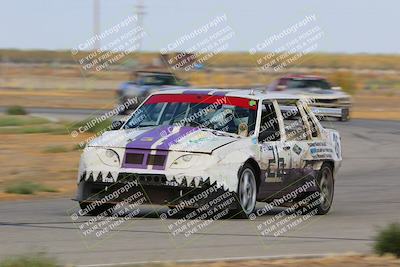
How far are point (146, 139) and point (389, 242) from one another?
3743 millimetres

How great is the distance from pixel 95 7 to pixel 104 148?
2179 inches

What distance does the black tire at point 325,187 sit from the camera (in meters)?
14.8

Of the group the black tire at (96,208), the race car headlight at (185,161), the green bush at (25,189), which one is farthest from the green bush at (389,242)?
the green bush at (25,189)

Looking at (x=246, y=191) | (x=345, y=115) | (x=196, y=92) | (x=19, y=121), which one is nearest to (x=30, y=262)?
(x=246, y=191)

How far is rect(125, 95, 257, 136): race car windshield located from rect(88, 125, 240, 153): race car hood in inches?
10.7

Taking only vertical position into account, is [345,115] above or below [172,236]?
below

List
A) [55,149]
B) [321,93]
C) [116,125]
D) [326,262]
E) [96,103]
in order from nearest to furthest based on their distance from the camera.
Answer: [326,262], [116,125], [55,149], [321,93], [96,103]

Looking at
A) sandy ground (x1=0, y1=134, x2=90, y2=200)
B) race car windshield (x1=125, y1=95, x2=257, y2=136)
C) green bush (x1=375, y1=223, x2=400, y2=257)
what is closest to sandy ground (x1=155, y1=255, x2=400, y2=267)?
green bush (x1=375, y1=223, x2=400, y2=257)

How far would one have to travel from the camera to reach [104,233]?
11.4 metres

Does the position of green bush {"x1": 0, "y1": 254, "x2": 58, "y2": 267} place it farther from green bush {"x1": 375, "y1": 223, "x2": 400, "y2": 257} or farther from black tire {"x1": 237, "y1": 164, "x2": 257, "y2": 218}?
black tire {"x1": 237, "y1": 164, "x2": 257, "y2": 218}

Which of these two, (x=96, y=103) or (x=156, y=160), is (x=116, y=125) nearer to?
(x=156, y=160)

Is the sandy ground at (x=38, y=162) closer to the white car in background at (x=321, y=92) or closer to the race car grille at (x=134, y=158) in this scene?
the race car grille at (x=134, y=158)

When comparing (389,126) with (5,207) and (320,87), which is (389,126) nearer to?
(320,87)

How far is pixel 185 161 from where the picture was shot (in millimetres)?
12539
